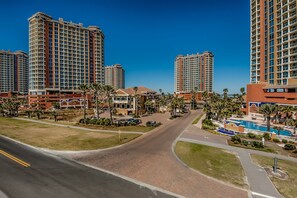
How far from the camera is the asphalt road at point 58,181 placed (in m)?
12.9

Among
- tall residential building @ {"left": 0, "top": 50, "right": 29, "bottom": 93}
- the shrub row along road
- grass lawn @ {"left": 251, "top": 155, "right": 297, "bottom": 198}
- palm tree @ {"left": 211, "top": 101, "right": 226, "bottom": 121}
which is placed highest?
tall residential building @ {"left": 0, "top": 50, "right": 29, "bottom": 93}

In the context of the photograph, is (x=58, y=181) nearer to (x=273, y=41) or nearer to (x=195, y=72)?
(x=273, y=41)

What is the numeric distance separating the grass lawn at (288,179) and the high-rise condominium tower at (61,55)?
373 ft

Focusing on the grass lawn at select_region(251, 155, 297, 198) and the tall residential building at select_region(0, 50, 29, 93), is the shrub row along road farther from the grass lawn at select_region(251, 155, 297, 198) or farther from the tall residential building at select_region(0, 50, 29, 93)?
the tall residential building at select_region(0, 50, 29, 93)

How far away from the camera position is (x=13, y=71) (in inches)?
6683

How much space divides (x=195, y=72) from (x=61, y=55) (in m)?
120

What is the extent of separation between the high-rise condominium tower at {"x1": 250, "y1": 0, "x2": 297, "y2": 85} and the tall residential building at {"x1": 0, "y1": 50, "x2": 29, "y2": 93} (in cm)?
19974

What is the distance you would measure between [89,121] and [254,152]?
128ft

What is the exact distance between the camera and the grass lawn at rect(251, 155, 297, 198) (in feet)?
46.7

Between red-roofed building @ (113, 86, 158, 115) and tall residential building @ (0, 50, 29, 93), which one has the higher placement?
tall residential building @ (0, 50, 29, 93)

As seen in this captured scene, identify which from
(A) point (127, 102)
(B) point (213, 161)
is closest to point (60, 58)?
(A) point (127, 102)

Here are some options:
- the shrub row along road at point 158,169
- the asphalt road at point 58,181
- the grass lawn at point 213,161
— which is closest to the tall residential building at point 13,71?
the asphalt road at point 58,181

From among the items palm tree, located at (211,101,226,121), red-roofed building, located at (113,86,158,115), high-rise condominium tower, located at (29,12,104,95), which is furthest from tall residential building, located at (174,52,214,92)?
palm tree, located at (211,101,226,121)

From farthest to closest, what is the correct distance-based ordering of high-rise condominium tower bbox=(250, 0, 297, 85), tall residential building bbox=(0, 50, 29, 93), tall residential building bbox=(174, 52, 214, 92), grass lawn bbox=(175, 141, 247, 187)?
tall residential building bbox=(174, 52, 214, 92) < tall residential building bbox=(0, 50, 29, 93) < high-rise condominium tower bbox=(250, 0, 297, 85) < grass lawn bbox=(175, 141, 247, 187)
